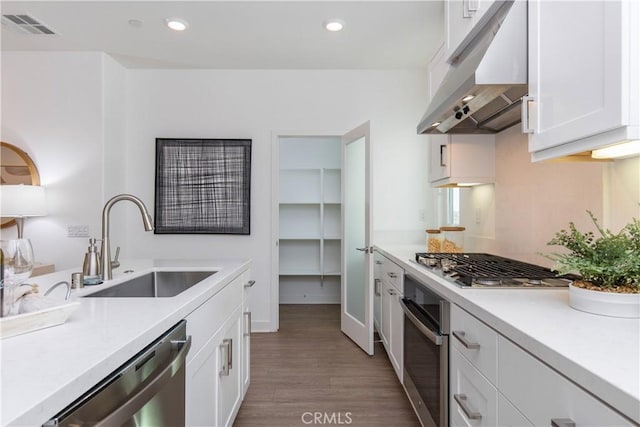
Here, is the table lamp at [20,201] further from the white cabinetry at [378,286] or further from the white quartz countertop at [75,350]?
the white cabinetry at [378,286]

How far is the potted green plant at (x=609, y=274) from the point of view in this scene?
95 cm

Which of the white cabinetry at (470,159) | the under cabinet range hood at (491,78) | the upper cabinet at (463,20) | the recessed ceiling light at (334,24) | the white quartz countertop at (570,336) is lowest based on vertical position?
the white quartz countertop at (570,336)

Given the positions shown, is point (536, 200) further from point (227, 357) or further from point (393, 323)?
point (227, 357)

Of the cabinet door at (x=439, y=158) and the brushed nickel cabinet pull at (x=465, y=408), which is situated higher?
the cabinet door at (x=439, y=158)

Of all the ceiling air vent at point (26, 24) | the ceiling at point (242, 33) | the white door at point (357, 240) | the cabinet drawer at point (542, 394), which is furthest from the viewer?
the white door at point (357, 240)

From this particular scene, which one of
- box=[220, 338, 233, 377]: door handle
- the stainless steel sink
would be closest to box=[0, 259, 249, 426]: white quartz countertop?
box=[220, 338, 233, 377]: door handle

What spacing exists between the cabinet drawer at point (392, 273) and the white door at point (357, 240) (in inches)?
4.8

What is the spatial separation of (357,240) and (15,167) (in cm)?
335

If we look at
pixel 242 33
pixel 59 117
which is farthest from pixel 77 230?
pixel 242 33

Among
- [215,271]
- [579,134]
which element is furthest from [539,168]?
[215,271]

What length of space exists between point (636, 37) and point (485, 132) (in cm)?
141

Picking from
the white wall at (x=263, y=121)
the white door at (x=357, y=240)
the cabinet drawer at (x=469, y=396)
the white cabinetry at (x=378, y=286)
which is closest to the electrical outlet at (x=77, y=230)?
the white wall at (x=263, y=121)

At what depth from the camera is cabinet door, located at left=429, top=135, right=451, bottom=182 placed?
2.34 m

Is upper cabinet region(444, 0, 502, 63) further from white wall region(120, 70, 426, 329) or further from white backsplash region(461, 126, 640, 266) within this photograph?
white wall region(120, 70, 426, 329)
